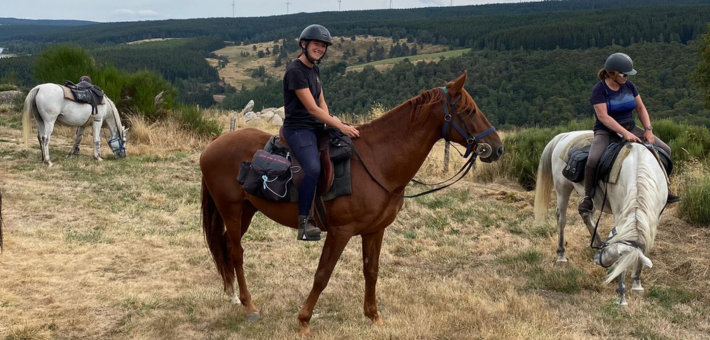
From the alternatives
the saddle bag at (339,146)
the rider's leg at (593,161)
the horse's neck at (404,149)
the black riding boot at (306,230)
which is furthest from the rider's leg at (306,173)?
the rider's leg at (593,161)

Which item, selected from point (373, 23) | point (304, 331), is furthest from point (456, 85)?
point (373, 23)

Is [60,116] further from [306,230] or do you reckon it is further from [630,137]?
[630,137]

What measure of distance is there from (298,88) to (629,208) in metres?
3.14

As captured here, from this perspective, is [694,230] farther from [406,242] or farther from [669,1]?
[669,1]

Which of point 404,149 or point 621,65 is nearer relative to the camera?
point 404,149

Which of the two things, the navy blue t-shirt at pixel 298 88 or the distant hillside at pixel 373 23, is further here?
the distant hillside at pixel 373 23

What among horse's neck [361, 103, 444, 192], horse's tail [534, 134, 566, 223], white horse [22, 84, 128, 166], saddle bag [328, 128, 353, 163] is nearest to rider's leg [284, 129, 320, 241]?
saddle bag [328, 128, 353, 163]

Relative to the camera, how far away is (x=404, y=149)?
170 inches

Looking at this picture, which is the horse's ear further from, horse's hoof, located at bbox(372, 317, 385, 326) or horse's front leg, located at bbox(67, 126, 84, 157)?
horse's front leg, located at bbox(67, 126, 84, 157)

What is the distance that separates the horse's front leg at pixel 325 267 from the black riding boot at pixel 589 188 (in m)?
3.04

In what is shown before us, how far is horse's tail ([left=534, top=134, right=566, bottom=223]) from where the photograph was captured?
7219 mm

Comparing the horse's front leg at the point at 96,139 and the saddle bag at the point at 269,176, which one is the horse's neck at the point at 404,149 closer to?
the saddle bag at the point at 269,176

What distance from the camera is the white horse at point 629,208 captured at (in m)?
4.58

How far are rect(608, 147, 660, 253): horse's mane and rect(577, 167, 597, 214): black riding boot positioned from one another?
56cm
